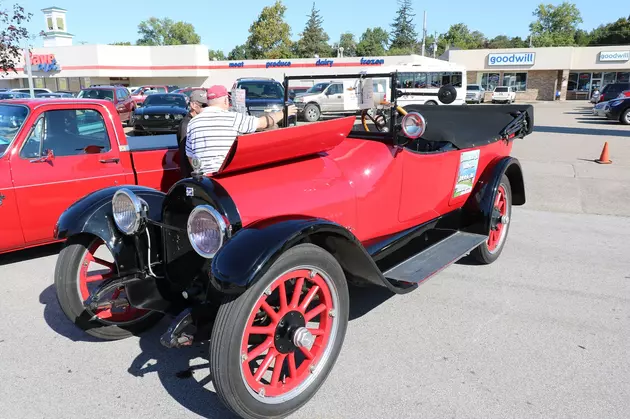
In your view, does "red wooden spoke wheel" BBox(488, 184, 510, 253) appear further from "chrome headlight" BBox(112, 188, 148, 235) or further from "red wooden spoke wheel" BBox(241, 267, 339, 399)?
"chrome headlight" BBox(112, 188, 148, 235)

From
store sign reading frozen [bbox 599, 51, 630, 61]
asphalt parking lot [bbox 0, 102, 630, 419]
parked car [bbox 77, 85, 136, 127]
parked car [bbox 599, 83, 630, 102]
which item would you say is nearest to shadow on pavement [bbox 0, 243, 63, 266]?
asphalt parking lot [bbox 0, 102, 630, 419]

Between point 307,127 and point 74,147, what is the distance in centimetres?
317

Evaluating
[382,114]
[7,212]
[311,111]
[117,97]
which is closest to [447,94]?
[382,114]

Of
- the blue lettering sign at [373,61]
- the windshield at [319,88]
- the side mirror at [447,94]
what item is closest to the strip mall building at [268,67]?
the blue lettering sign at [373,61]

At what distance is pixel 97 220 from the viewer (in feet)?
9.93

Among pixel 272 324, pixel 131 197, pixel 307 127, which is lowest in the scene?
pixel 272 324

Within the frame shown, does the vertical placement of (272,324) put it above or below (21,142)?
below

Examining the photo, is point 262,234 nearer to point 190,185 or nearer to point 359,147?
point 190,185

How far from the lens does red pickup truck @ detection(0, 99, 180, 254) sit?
14.5 feet

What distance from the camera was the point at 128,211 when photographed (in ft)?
9.34

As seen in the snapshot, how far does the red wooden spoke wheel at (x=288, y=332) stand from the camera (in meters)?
2.34

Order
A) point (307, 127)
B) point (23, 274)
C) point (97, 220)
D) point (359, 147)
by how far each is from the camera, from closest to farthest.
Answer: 1. point (307, 127)
2. point (97, 220)
3. point (359, 147)
4. point (23, 274)

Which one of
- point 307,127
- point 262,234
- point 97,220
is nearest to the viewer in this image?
point 262,234

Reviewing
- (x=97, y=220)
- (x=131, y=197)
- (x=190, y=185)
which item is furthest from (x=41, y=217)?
(x=190, y=185)
